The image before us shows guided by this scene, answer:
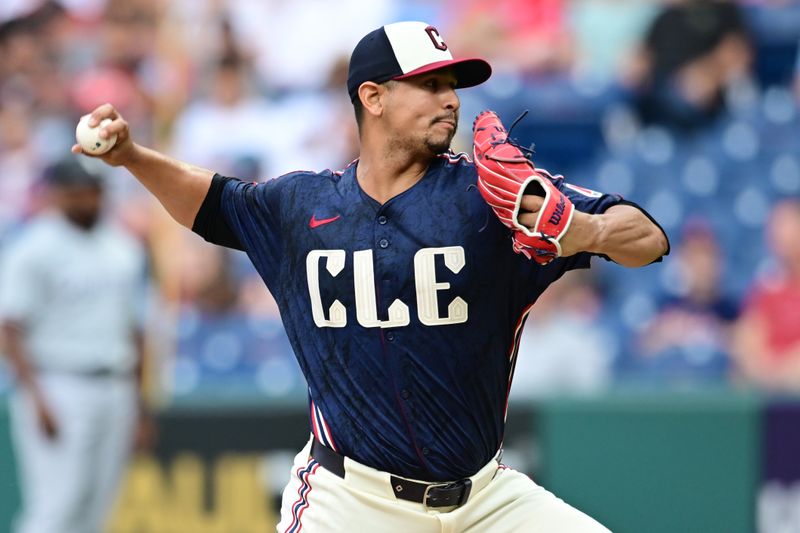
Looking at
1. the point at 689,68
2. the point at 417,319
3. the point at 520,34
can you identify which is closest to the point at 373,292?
the point at 417,319

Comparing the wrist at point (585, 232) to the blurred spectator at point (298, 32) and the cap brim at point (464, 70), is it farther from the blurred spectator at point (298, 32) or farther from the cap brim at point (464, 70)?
the blurred spectator at point (298, 32)

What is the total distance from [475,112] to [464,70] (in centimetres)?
624

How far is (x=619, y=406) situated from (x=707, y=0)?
4.35 m

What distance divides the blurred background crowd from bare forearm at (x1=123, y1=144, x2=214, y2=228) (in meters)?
4.83

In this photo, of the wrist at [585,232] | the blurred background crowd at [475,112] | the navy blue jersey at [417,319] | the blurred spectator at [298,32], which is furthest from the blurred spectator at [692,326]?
the wrist at [585,232]

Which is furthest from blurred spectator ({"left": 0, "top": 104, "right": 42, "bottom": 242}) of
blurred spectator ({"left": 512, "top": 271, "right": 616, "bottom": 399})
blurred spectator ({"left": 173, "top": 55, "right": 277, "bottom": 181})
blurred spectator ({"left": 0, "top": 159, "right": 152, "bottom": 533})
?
blurred spectator ({"left": 512, "top": 271, "right": 616, "bottom": 399})

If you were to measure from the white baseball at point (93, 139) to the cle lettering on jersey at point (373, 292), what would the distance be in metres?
0.76

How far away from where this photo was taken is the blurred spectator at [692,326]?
9125 millimetres

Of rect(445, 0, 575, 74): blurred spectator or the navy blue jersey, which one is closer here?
the navy blue jersey

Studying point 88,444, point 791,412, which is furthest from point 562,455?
point 88,444

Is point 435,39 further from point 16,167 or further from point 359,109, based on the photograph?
point 16,167

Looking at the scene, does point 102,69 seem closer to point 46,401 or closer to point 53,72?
point 53,72

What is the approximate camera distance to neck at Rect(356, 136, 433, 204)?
4.29m

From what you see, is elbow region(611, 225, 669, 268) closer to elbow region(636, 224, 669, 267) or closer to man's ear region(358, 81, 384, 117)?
elbow region(636, 224, 669, 267)
